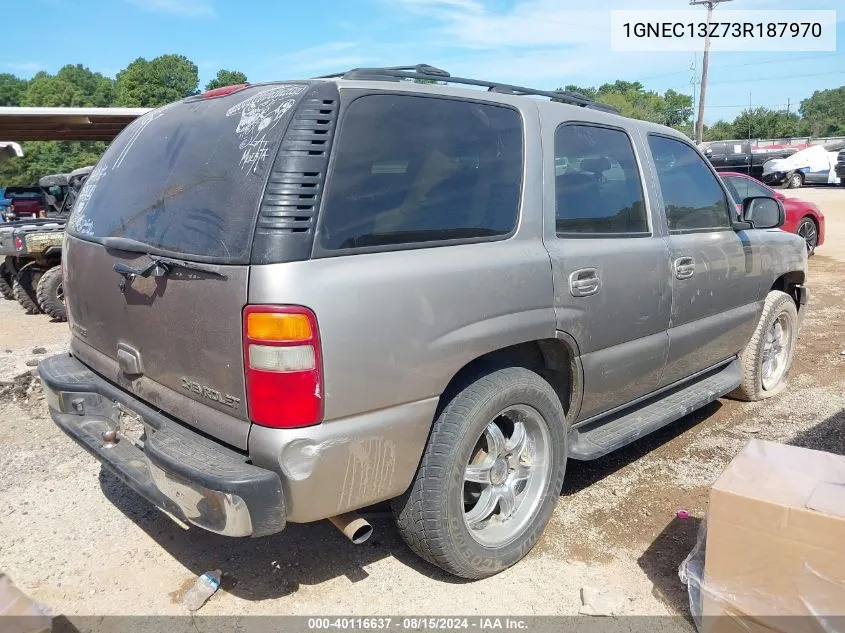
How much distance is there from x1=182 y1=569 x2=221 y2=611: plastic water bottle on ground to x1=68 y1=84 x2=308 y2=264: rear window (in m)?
1.38

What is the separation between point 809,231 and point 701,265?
9.64m

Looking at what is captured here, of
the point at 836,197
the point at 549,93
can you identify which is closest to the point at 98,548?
the point at 549,93

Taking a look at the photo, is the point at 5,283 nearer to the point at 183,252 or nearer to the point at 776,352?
the point at 183,252

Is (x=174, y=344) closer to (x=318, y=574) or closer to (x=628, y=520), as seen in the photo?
(x=318, y=574)

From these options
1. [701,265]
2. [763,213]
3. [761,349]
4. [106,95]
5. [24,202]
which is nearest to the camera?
[701,265]

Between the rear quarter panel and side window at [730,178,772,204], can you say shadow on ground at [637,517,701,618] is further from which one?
side window at [730,178,772,204]

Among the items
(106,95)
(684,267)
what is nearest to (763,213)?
(684,267)

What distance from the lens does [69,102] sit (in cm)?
5809

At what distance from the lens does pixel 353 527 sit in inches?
98.3

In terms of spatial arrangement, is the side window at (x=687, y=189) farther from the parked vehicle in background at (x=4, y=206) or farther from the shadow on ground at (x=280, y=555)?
the parked vehicle in background at (x=4, y=206)

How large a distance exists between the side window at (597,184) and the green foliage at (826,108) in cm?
7724

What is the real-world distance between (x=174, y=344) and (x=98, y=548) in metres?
1.32

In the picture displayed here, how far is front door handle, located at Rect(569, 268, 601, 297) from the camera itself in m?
3.05

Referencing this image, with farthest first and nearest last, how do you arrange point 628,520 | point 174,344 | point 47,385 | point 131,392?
point 628,520
point 47,385
point 131,392
point 174,344
